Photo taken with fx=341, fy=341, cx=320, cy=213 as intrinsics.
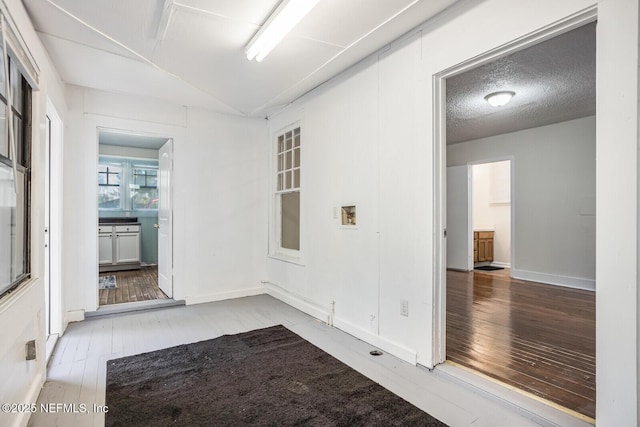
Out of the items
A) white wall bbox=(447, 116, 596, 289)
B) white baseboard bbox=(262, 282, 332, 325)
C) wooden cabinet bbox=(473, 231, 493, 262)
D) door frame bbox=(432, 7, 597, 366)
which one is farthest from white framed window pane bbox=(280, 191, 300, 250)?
wooden cabinet bbox=(473, 231, 493, 262)

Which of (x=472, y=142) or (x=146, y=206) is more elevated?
(x=472, y=142)

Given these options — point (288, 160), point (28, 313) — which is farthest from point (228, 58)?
point (28, 313)

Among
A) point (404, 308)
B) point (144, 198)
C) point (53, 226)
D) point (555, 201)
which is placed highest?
point (144, 198)

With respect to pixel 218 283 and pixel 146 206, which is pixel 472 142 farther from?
pixel 146 206

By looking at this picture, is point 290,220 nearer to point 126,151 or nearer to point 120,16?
point 120,16

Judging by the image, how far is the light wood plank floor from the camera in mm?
1972

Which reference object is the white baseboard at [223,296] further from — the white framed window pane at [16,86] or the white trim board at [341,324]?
the white framed window pane at [16,86]

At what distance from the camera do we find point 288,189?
456 centimetres

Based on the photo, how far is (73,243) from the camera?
378cm

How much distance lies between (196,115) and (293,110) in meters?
1.31

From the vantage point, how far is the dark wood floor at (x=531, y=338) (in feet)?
7.55

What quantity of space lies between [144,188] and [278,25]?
6.34m

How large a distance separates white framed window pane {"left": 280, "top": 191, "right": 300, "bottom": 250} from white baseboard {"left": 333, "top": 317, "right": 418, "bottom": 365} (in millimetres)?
1404

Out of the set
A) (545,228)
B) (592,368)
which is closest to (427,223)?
(592,368)
